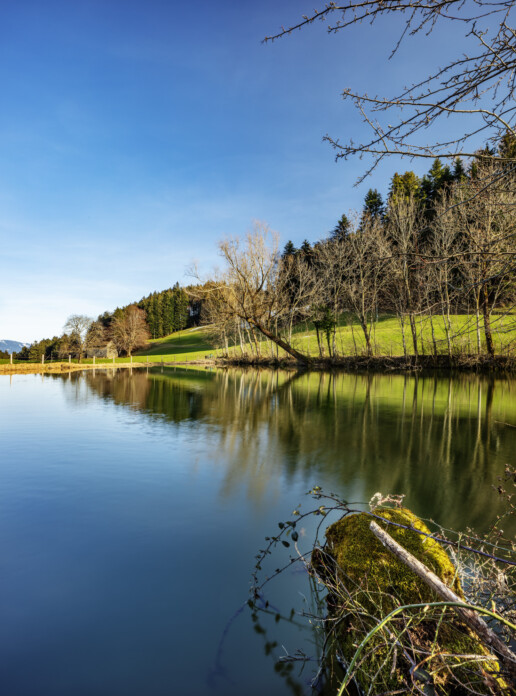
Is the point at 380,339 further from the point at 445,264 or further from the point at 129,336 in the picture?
the point at 129,336

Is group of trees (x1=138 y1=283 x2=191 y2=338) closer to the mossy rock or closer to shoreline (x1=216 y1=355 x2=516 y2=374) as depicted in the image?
shoreline (x1=216 y1=355 x2=516 y2=374)

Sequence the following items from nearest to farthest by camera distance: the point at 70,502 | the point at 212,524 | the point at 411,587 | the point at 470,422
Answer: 1. the point at 411,587
2. the point at 212,524
3. the point at 70,502
4. the point at 470,422

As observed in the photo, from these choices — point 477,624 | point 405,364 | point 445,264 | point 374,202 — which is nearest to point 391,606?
point 477,624

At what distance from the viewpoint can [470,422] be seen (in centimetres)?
1253

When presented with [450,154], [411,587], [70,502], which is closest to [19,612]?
[70,502]

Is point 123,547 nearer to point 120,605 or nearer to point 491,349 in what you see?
point 120,605

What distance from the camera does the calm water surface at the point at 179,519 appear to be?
10.4ft

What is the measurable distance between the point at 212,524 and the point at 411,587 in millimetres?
3187

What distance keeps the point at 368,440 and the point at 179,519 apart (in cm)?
620

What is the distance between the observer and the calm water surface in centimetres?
316

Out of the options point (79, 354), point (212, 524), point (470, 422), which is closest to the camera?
point (212, 524)

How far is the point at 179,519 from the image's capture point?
226 inches

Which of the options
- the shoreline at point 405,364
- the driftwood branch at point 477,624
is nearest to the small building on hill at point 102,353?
the shoreline at point 405,364

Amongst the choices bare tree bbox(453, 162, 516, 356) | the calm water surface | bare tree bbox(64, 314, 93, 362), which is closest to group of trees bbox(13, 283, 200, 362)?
bare tree bbox(64, 314, 93, 362)
